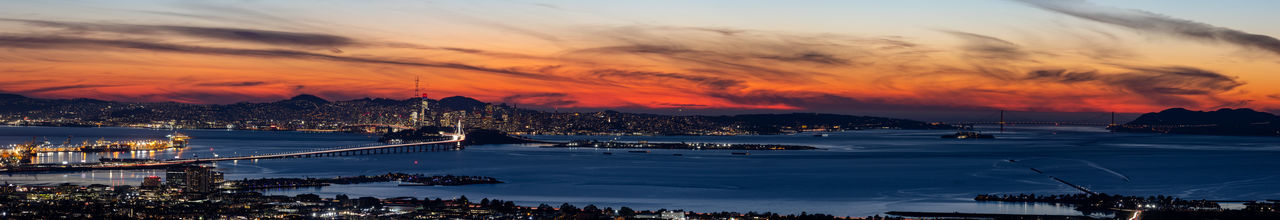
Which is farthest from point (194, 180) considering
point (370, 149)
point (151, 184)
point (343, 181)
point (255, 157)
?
point (370, 149)

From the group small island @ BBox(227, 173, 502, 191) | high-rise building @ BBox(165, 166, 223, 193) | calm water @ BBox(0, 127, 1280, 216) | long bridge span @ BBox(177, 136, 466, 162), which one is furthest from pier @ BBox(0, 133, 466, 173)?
high-rise building @ BBox(165, 166, 223, 193)

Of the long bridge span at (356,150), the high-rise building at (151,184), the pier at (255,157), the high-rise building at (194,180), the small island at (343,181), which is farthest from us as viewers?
the long bridge span at (356,150)

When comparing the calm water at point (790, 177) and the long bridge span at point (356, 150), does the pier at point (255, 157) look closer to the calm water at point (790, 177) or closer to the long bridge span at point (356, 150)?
the long bridge span at point (356, 150)

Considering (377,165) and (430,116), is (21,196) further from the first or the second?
(430,116)

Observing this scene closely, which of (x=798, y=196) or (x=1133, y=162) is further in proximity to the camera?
(x=1133, y=162)

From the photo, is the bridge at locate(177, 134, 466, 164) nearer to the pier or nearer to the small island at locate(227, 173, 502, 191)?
the pier

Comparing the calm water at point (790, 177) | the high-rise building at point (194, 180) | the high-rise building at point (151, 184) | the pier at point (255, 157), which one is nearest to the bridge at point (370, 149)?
the pier at point (255, 157)

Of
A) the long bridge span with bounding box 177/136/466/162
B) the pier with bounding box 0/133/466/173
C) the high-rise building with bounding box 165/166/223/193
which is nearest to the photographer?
the high-rise building with bounding box 165/166/223/193

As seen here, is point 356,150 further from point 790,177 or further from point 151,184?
point 151,184

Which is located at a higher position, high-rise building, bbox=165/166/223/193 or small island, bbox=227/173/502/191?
high-rise building, bbox=165/166/223/193

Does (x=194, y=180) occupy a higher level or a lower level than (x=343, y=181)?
higher

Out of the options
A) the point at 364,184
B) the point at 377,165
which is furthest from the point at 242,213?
the point at 377,165
